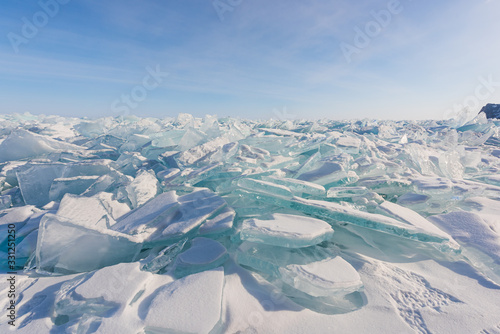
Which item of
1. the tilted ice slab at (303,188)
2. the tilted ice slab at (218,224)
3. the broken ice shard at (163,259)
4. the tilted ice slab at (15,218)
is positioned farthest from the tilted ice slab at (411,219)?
the tilted ice slab at (15,218)

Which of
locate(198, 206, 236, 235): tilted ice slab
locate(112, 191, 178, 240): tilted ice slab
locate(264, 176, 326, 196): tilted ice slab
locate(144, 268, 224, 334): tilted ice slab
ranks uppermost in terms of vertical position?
locate(264, 176, 326, 196): tilted ice slab

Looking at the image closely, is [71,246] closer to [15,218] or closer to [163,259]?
[163,259]

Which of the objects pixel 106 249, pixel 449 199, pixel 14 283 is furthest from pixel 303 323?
pixel 449 199

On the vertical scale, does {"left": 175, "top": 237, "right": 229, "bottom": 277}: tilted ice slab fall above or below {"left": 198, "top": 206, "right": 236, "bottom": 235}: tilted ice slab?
below

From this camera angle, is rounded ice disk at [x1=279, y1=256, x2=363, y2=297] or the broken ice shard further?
the broken ice shard

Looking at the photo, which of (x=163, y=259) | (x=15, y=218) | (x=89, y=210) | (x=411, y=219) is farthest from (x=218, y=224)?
(x=15, y=218)

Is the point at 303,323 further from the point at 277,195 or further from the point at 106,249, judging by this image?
the point at 106,249

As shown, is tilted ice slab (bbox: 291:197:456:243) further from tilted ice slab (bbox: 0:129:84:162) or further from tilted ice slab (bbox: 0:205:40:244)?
tilted ice slab (bbox: 0:129:84:162)

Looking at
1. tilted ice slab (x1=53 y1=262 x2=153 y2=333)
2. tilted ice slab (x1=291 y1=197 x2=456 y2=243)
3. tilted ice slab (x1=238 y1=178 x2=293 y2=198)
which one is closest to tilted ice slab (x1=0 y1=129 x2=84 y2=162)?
tilted ice slab (x1=53 y1=262 x2=153 y2=333)
